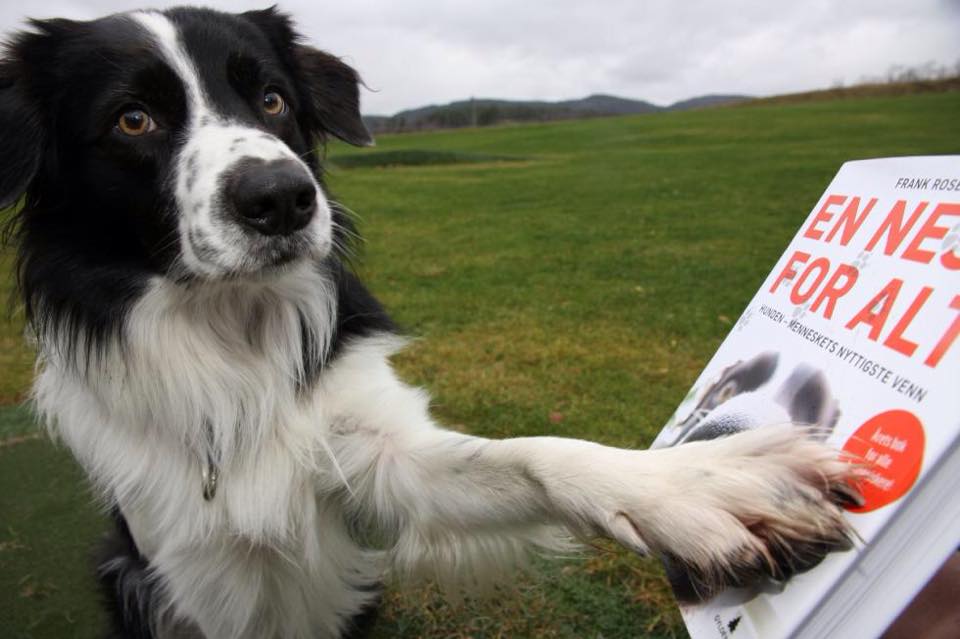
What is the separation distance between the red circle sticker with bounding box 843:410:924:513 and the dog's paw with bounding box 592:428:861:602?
0.03m

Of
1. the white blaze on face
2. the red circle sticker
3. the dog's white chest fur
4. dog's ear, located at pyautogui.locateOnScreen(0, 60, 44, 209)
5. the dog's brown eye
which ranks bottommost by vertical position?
the dog's white chest fur

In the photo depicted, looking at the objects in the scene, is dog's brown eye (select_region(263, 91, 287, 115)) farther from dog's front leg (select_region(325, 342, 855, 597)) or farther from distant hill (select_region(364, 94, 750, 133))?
distant hill (select_region(364, 94, 750, 133))

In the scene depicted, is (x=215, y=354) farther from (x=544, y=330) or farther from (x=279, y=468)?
(x=544, y=330)

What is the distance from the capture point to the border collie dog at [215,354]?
1972 millimetres

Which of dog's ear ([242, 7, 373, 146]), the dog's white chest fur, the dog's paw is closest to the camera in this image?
the dog's paw

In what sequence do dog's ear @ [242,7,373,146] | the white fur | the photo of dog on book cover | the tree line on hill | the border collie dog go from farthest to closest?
the tree line on hill < dog's ear @ [242,7,373,146] < the border collie dog < the white fur < the photo of dog on book cover

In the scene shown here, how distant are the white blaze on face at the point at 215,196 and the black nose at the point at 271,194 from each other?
3 cm

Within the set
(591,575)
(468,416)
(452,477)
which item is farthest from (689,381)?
(452,477)

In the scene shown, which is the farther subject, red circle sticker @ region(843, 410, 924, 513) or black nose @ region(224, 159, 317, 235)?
black nose @ region(224, 159, 317, 235)

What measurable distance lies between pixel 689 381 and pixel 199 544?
3594 millimetres

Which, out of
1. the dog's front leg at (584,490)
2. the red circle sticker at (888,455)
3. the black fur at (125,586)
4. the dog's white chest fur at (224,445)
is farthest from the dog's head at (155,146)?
the red circle sticker at (888,455)

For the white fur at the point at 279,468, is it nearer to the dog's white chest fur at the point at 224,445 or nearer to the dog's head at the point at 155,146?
the dog's white chest fur at the point at 224,445

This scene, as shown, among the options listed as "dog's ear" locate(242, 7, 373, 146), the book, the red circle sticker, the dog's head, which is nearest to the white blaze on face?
the dog's head

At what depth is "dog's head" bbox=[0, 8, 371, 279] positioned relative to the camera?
197 centimetres
